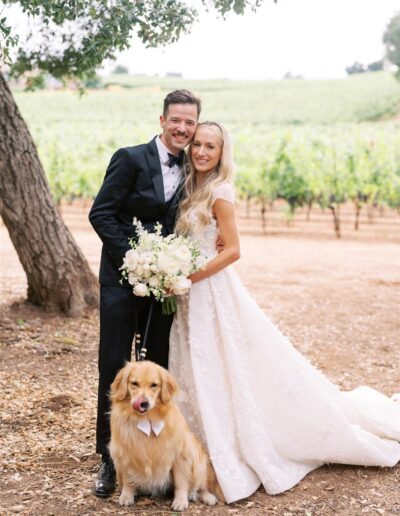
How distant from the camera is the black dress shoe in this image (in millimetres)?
4000

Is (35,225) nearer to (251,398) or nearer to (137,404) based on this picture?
(251,398)

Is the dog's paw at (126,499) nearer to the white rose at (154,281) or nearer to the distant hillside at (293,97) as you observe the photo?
the white rose at (154,281)

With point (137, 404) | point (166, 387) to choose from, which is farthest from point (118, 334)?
point (137, 404)

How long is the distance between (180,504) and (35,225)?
180 inches

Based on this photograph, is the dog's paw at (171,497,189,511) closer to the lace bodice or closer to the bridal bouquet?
the bridal bouquet

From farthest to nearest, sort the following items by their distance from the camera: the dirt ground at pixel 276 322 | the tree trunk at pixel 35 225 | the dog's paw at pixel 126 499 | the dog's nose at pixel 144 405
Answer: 1. the tree trunk at pixel 35 225
2. the dirt ground at pixel 276 322
3. the dog's paw at pixel 126 499
4. the dog's nose at pixel 144 405

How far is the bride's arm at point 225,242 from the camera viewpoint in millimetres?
4148

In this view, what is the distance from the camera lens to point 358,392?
203 inches

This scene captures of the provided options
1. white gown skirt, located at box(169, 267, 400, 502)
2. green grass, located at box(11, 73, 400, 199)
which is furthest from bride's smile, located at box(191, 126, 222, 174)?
green grass, located at box(11, 73, 400, 199)

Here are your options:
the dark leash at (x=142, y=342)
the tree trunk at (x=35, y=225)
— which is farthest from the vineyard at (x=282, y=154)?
the dark leash at (x=142, y=342)

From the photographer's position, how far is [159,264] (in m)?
3.74

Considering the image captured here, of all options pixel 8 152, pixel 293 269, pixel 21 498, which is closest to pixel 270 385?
pixel 21 498

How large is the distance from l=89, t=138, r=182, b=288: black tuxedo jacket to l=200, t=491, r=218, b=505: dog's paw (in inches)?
51.4

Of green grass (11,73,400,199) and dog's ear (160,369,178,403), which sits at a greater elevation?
green grass (11,73,400,199)
